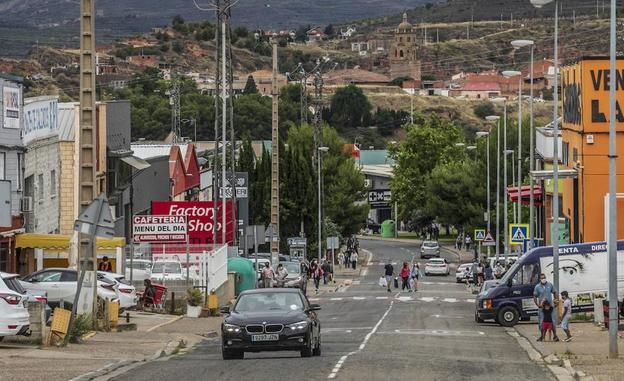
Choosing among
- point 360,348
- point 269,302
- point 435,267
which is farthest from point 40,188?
point 435,267

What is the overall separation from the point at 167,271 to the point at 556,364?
24754 mm

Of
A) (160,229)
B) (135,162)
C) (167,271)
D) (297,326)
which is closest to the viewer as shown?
(297,326)

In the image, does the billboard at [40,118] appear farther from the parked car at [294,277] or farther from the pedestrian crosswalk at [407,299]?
the pedestrian crosswalk at [407,299]

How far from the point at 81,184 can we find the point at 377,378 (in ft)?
38.5

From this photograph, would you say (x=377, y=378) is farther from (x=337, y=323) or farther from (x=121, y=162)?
(x=121, y=162)

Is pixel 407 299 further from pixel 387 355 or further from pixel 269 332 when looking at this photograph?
pixel 269 332

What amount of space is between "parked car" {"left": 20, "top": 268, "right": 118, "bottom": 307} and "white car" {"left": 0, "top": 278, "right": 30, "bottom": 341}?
956cm

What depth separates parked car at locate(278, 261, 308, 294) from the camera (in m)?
63.3

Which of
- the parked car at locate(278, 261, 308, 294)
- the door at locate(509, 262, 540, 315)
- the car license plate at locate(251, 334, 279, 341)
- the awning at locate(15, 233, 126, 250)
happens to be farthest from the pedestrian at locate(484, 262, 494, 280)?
the car license plate at locate(251, 334, 279, 341)

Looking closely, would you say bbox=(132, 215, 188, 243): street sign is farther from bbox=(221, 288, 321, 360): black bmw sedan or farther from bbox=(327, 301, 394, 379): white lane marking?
bbox=(221, 288, 321, 360): black bmw sedan

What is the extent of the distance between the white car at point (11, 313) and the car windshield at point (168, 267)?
21187 mm

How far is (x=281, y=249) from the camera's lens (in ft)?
A: 317

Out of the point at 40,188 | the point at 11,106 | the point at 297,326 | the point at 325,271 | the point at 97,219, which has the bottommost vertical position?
the point at 325,271

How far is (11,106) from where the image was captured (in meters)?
47.4
